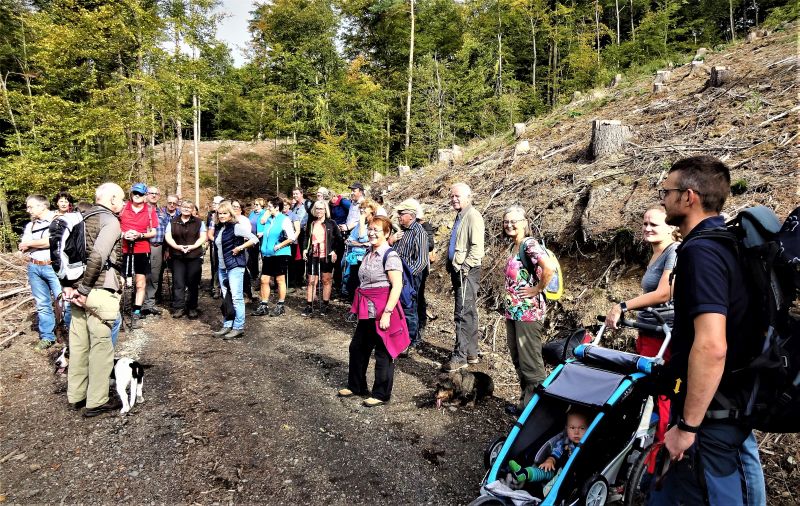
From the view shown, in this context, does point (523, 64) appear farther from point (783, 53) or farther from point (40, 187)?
point (40, 187)

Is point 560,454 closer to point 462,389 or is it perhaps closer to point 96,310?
point 462,389

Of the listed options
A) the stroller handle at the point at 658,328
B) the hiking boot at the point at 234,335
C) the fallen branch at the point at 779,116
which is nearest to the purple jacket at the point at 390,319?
the stroller handle at the point at 658,328

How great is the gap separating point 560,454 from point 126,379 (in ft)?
13.5

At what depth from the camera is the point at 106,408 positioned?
4.55 meters

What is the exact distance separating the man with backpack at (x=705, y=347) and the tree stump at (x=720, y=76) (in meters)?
10.0

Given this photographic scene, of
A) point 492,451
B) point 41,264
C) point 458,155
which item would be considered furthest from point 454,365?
point 458,155

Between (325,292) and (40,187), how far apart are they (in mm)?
12454

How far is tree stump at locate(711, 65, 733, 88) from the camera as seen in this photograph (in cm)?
970

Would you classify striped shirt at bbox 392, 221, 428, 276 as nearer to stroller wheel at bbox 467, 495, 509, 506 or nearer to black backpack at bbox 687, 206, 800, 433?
stroller wheel at bbox 467, 495, 509, 506

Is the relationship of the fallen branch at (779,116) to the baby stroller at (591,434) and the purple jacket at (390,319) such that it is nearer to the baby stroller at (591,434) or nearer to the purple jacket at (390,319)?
the baby stroller at (591,434)

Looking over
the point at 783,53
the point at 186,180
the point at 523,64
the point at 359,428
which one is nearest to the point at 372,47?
the point at 523,64

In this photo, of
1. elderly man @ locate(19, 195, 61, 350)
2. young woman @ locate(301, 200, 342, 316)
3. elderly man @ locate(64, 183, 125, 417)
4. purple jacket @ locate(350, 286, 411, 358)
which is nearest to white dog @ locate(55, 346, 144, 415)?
elderly man @ locate(64, 183, 125, 417)

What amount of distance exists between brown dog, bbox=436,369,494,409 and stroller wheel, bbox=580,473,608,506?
2.04 m

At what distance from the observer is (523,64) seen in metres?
29.5
